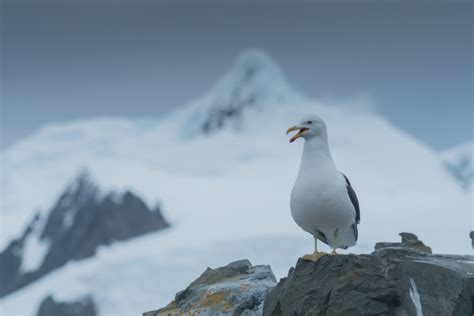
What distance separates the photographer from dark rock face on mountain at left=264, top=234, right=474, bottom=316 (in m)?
9.19

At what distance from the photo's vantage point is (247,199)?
248 feet

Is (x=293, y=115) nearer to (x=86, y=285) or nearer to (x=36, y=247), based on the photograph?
(x=36, y=247)

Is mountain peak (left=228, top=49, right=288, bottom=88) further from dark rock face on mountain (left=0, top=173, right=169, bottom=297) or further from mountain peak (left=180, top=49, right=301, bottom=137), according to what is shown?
dark rock face on mountain (left=0, top=173, right=169, bottom=297)

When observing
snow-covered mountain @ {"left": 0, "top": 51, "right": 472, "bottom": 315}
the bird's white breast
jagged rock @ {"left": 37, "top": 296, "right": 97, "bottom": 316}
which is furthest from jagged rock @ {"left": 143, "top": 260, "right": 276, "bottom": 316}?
jagged rock @ {"left": 37, "top": 296, "right": 97, "bottom": 316}

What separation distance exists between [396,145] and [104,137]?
64.5m

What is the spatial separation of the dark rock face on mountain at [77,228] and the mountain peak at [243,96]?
45659mm

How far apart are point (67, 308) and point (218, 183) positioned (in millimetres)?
32205

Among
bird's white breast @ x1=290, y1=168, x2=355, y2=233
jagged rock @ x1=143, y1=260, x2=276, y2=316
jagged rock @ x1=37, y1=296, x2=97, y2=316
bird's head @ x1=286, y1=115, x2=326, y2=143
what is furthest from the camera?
jagged rock @ x1=37, y1=296, x2=97, y2=316

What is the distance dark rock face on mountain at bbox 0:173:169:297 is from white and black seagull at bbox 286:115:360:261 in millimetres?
62998

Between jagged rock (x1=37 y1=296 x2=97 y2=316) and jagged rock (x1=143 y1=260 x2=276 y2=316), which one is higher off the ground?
jagged rock (x1=37 y1=296 x2=97 y2=316)

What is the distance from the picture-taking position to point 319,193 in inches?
415

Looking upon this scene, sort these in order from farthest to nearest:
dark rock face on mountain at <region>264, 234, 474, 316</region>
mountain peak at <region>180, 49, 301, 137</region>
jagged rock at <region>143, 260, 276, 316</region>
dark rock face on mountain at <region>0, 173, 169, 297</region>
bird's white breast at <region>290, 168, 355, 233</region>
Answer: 1. mountain peak at <region>180, 49, 301, 137</region>
2. dark rock face on mountain at <region>0, 173, 169, 297</region>
3. jagged rock at <region>143, 260, 276, 316</region>
4. bird's white breast at <region>290, 168, 355, 233</region>
5. dark rock face on mountain at <region>264, 234, 474, 316</region>

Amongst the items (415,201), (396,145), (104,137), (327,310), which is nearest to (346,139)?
(396,145)

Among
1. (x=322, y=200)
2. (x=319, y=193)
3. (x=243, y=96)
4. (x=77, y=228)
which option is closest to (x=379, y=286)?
(x=322, y=200)
